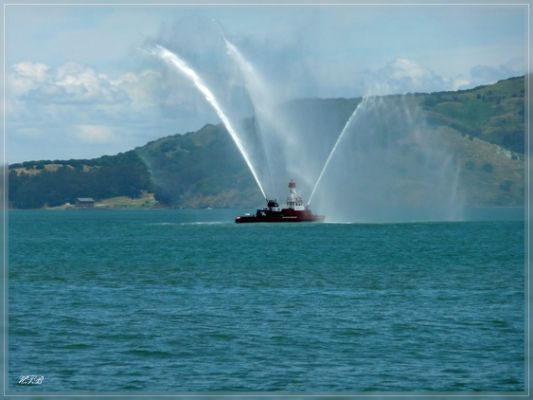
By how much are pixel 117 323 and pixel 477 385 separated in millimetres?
16229

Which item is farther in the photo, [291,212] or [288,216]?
[288,216]

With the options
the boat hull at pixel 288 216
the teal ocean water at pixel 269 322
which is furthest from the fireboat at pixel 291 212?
the teal ocean water at pixel 269 322

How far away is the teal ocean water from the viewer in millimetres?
28406

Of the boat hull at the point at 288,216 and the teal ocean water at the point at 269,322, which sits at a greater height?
the boat hull at the point at 288,216

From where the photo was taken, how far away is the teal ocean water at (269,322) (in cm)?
2841

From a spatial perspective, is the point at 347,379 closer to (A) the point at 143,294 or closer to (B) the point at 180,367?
(B) the point at 180,367

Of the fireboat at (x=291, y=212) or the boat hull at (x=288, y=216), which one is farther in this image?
the boat hull at (x=288, y=216)

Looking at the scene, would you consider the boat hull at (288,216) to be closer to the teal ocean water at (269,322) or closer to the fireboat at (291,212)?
the fireboat at (291,212)

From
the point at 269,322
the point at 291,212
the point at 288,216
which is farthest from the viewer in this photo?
the point at 288,216

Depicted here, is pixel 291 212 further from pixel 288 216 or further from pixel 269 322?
pixel 269 322

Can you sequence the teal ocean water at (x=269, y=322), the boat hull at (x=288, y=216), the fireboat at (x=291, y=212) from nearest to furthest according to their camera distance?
the teal ocean water at (x=269, y=322), the fireboat at (x=291, y=212), the boat hull at (x=288, y=216)

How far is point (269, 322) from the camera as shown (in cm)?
3819

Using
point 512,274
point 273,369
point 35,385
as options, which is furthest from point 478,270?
point 35,385

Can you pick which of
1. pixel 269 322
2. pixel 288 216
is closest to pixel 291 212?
pixel 288 216
